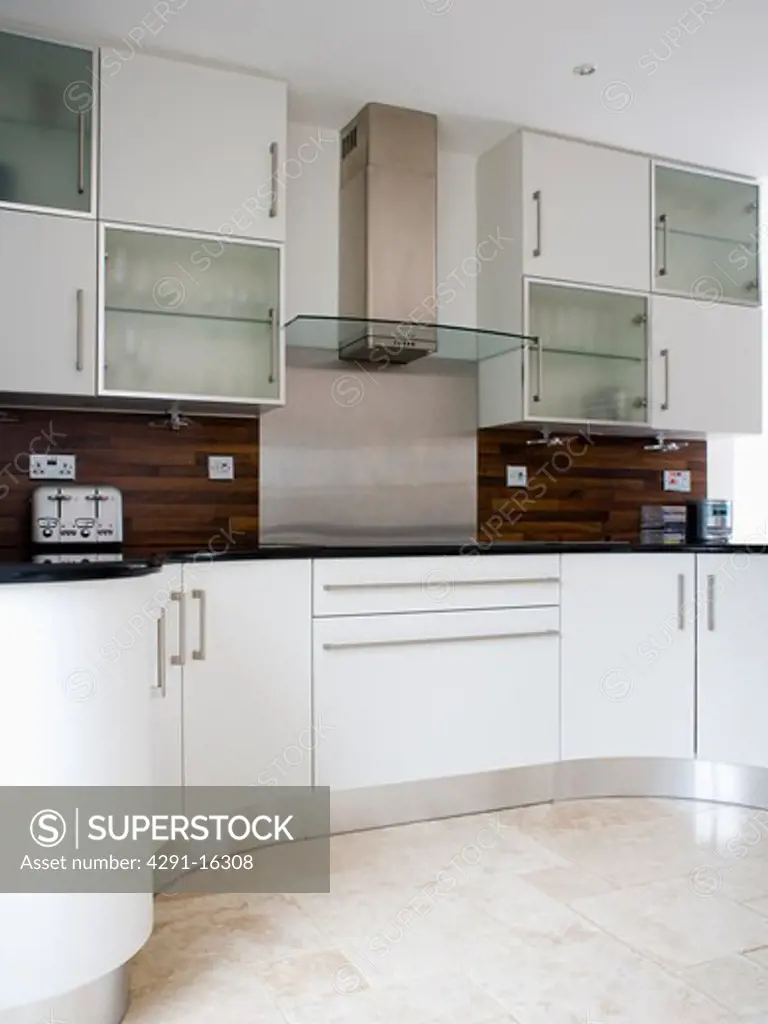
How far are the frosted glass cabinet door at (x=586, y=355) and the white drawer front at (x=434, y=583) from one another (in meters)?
0.78

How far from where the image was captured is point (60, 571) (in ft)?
5.13

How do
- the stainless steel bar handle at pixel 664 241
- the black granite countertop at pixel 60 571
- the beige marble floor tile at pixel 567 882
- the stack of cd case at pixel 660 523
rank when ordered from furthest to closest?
the stack of cd case at pixel 660 523 < the stainless steel bar handle at pixel 664 241 < the beige marble floor tile at pixel 567 882 < the black granite countertop at pixel 60 571

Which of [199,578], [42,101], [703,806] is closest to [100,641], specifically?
[199,578]

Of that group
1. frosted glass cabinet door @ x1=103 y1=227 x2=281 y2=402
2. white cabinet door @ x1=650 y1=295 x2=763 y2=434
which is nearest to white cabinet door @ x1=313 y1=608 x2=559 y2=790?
frosted glass cabinet door @ x1=103 y1=227 x2=281 y2=402

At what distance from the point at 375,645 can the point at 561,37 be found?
2.02m

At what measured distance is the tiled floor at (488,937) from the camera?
5.94ft

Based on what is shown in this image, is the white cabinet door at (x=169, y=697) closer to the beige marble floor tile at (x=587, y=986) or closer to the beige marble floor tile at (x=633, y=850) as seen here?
the beige marble floor tile at (x=587, y=986)

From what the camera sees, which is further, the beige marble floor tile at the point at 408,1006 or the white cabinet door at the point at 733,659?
the white cabinet door at the point at 733,659

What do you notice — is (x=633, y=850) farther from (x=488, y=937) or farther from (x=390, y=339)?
(x=390, y=339)

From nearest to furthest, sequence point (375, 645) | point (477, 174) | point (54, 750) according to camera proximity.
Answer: point (54, 750), point (375, 645), point (477, 174)

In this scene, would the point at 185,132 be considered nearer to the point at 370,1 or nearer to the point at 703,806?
the point at 370,1

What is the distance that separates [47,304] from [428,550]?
143 cm

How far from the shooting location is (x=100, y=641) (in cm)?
162

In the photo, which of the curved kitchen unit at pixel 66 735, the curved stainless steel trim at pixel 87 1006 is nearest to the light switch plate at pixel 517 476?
the curved kitchen unit at pixel 66 735
